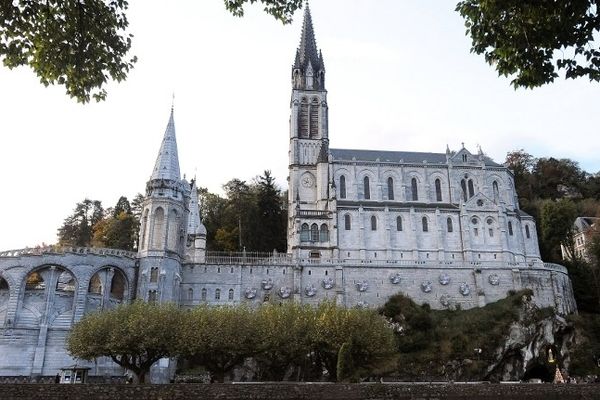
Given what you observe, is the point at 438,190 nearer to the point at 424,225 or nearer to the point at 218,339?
the point at 424,225

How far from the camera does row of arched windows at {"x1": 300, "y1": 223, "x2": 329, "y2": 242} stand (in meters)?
55.5

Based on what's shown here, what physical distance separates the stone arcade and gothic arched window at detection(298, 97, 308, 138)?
0.15 meters

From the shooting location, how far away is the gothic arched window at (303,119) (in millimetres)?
64938

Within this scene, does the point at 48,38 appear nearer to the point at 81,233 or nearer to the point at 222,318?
the point at 222,318

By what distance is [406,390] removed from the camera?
2692 cm

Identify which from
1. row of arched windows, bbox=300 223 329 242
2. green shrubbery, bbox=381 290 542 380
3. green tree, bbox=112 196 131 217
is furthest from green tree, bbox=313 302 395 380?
green tree, bbox=112 196 131 217

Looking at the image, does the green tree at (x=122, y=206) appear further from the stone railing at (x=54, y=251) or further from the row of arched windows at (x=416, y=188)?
the row of arched windows at (x=416, y=188)

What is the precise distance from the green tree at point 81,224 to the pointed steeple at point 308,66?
113 ft

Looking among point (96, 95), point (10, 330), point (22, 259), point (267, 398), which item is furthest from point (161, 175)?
point (96, 95)

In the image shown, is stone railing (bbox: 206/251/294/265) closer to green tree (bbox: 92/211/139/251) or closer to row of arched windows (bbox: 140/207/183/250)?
row of arched windows (bbox: 140/207/183/250)

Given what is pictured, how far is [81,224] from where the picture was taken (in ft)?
242

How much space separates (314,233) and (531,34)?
147 feet

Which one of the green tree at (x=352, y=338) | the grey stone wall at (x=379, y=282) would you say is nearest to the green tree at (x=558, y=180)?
the grey stone wall at (x=379, y=282)

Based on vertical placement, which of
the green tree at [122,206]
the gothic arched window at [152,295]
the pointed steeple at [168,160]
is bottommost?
the gothic arched window at [152,295]
